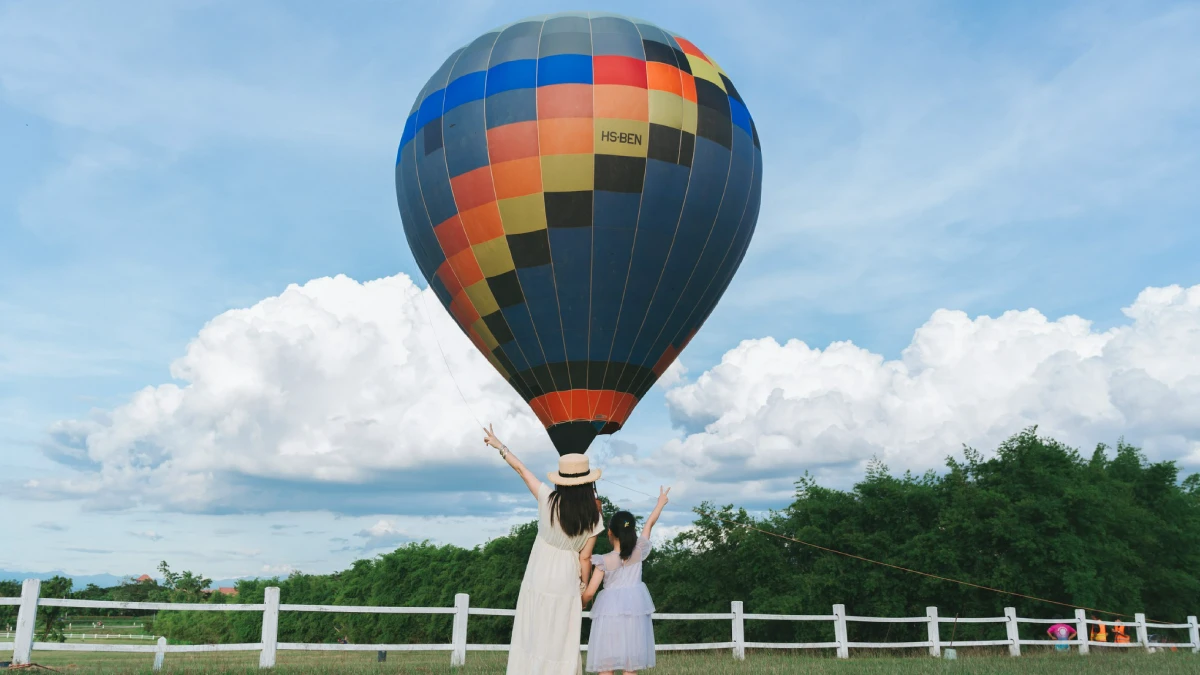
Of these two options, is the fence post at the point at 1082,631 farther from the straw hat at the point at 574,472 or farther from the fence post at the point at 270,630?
the straw hat at the point at 574,472

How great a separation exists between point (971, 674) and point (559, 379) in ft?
26.4

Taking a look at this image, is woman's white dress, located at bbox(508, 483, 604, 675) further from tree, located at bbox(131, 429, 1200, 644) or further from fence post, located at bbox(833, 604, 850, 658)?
tree, located at bbox(131, 429, 1200, 644)

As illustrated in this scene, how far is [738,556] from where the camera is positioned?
38531 mm

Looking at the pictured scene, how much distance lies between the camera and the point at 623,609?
8.17 m

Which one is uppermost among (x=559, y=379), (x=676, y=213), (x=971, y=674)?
(x=676, y=213)

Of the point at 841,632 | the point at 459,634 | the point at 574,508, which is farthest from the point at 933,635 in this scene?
the point at 574,508

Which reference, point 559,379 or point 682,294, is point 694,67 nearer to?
point 682,294

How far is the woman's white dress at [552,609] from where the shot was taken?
639 centimetres

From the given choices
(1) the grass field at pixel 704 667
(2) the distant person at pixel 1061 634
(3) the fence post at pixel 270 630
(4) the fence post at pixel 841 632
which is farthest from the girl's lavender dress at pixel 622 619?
(2) the distant person at pixel 1061 634

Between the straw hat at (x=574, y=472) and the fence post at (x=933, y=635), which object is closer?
the straw hat at (x=574, y=472)

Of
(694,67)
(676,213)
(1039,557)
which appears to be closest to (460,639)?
(676,213)

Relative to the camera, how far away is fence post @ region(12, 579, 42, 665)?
995cm

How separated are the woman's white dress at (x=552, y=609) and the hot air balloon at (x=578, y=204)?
912cm

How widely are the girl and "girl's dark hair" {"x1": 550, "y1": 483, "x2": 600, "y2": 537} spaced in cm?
156
